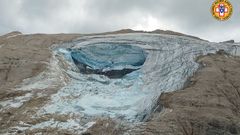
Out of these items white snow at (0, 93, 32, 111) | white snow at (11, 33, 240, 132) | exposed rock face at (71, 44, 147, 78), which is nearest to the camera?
white snow at (0, 93, 32, 111)

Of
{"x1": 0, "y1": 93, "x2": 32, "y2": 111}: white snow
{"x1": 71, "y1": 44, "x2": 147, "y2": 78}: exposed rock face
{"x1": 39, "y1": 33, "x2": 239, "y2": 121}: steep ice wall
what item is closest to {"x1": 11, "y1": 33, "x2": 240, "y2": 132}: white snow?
{"x1": 39, "y1": 33, "x2": 239, "y2": 121}: steep ice wall

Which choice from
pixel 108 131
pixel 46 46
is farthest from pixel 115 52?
pixel 108 131

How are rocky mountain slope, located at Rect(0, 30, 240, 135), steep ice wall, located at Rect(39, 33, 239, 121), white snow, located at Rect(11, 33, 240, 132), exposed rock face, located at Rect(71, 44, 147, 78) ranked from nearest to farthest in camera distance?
1. rocky mountain slope, located at Rect(0, 30, 240, 135)
2. white snow, located at Rect(11, 33, 240, 132)
3. steep ice wall, located at Rect(39, 33, 239, 121)
4. exposed rock face, located at Rect(71, 44, 147, 78)

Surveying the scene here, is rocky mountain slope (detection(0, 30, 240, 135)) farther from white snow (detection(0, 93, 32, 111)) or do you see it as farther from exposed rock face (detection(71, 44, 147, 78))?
exposed rock face (detection(71, 44, 147, 78))

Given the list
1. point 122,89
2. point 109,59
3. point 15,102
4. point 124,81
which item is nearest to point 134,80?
point 124,81

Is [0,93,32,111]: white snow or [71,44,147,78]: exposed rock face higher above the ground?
[71,44,147,78]: exposed rock face

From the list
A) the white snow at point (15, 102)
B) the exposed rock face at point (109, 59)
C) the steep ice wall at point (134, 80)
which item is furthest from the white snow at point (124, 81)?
the white snow at point (15, 102)

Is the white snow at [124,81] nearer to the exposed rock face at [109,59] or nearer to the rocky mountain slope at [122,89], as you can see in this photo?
the rocky mountain slope at [122,89]
